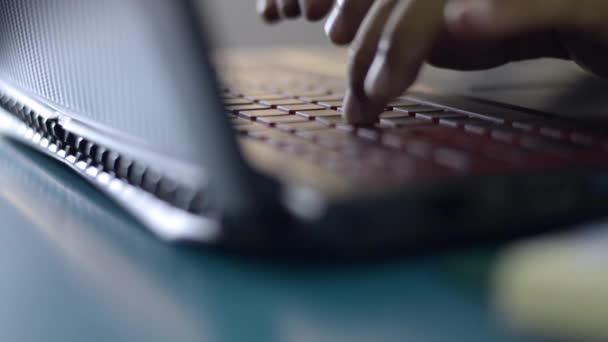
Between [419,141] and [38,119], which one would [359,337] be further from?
[38,119]

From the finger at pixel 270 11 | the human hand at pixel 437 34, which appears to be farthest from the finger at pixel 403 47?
the finger at pixel 270 11

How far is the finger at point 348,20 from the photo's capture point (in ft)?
1.87

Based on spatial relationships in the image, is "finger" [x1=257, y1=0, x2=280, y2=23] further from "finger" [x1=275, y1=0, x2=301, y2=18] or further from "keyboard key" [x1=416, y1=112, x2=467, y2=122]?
"keyboard key" [x1=416, y1=112, x2=467, y2=122]

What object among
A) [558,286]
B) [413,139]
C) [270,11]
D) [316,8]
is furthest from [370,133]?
[270,11]

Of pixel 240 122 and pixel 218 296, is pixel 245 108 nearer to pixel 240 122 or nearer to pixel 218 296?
pixel 240 122

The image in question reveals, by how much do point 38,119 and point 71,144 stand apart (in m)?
0.06

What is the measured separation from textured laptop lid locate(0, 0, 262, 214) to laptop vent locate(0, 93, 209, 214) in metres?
0.01

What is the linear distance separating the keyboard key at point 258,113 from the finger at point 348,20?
11 centimetres

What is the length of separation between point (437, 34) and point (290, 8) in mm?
285

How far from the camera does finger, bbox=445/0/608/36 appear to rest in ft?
1.58

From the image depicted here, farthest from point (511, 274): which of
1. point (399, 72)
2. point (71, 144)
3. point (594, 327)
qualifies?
point (71, 144)

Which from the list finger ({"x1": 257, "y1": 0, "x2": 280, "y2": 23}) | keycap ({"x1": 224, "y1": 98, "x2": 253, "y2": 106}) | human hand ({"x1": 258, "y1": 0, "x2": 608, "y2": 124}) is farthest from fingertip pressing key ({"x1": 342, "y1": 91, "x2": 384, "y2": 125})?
finger ({"x1": 257, "y1": 0, "x2": 280, "y2": 23})

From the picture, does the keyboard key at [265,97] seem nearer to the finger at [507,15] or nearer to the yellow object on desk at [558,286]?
the finger at [507,15]

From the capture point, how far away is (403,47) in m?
0.45
